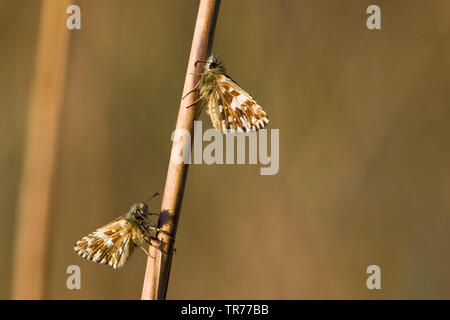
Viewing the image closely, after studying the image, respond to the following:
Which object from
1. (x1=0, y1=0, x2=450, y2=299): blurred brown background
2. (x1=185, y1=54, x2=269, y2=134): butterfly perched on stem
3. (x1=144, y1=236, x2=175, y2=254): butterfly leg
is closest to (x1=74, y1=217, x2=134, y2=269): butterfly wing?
(x1=144, y1=236, x2=175, y2=254): butterfly leg

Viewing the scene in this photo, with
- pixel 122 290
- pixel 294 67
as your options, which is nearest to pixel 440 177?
pixel 294 67

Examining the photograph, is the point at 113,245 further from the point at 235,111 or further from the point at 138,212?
the point at 235,111

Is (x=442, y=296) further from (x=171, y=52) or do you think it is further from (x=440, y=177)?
(x=171, y=52)

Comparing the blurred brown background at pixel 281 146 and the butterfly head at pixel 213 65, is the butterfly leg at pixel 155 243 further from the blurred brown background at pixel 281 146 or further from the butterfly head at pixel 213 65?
the blurred brown background at pixel 281 146

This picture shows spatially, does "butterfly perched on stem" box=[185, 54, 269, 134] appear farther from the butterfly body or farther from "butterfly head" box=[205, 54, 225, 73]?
the butterfly body

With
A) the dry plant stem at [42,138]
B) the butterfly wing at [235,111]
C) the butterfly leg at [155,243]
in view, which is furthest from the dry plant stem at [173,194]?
the dry plant stem at [42,138]
